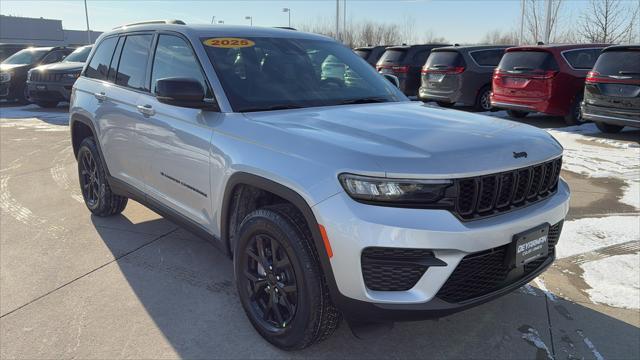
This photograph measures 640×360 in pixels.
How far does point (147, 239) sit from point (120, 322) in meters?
1.48

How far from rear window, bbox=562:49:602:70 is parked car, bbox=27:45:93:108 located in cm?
1177

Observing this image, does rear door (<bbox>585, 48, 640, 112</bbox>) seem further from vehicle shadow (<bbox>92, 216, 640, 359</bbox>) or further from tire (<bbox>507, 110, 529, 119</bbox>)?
vehicle shadow (<bbox>92, 216, 640, 359</bbox>)

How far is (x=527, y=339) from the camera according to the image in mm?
2986

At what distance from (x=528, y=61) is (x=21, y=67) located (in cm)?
1460

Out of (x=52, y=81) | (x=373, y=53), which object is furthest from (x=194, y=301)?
(x=373, y=53)

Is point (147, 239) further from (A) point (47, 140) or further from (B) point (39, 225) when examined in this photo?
(A) point (47, 140)

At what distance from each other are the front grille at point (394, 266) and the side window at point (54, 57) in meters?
17.4

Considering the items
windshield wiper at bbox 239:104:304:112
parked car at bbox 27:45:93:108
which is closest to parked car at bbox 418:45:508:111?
parked car at bbox 27:45:93:108

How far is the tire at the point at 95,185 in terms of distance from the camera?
16.0ft

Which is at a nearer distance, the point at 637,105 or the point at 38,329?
the point at 38,329

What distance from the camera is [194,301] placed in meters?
3.42

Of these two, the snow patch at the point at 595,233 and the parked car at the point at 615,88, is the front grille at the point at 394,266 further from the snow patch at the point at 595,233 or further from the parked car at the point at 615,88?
the parked car at the point at 615,88

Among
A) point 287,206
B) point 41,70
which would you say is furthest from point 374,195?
point 41,70

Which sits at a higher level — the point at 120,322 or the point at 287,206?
the point at 287,206
